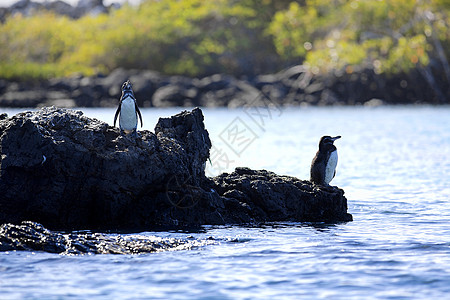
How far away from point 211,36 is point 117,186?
63.6 m

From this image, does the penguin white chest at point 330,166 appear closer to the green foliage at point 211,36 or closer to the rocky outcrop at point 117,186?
the rocky outcrop at point 117,186

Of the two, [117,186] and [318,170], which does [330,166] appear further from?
[117,186]

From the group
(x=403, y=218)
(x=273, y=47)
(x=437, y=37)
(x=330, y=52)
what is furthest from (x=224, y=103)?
(x=403, y=218)

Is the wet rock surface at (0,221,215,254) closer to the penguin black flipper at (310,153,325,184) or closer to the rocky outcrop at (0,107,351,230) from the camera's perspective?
the rocky outcrop at (0,107,351,230)

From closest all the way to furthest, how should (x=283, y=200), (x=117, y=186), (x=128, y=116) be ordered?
(x=117, y=186), (x=283, y=200), (x=128, y=116)

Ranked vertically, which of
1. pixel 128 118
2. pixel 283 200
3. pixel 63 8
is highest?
pixel 63 8

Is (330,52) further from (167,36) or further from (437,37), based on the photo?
(167,36)

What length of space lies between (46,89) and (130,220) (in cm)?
5306

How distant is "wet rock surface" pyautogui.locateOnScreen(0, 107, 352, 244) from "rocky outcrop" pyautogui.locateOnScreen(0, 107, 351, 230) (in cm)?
1

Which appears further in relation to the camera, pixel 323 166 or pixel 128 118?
pixel 323 166

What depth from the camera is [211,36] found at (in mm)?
72625

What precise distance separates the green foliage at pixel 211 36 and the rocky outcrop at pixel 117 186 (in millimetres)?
44780

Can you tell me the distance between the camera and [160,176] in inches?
416

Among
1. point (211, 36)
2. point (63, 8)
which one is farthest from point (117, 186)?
point (63, 8)
